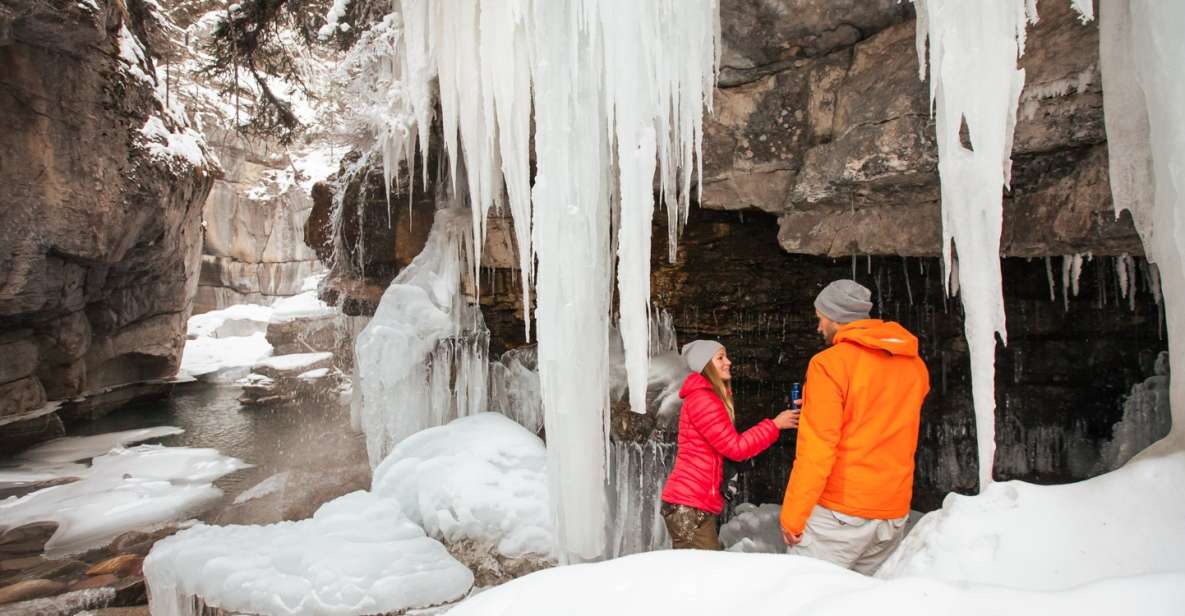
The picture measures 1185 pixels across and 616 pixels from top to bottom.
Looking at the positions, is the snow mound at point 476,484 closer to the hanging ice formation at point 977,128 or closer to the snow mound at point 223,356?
the hanging ice formation at point 977,128

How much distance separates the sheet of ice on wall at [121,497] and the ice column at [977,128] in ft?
26.0

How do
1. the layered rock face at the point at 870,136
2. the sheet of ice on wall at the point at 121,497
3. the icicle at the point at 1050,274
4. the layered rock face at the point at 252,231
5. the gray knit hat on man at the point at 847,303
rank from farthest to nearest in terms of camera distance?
the layered rock face at the point at 252,231 → the sheet of ice on wall at the point at 121,497 → the icicle at the point at 1050,274 → the layered rock face at the point at 870,136 → the gray knit hat on man at the point at 847,303

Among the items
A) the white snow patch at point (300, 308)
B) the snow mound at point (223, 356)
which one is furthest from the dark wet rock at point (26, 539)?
the white snow patch at point (300, 308)

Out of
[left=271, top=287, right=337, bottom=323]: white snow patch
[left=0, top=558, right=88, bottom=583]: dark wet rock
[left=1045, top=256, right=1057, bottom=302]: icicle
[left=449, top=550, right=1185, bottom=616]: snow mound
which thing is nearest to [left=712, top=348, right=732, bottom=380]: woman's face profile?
[left=449, top=550, right=1185, bottom=616]: snow mound

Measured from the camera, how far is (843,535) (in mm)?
2156

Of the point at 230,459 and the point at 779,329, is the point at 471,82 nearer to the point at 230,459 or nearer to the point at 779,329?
the point at 779,329

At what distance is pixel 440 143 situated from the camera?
5.77 m

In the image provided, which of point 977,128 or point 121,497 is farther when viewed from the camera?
point 121,497

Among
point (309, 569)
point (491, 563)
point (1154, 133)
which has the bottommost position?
point (491, 563)

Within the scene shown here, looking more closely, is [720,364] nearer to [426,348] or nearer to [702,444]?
[702,444]

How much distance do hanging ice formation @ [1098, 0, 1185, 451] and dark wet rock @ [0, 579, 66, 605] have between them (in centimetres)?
743

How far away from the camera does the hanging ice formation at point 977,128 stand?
84.8 inches

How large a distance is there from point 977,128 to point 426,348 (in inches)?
201

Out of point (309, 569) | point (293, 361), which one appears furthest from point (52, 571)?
point (293, 361)
